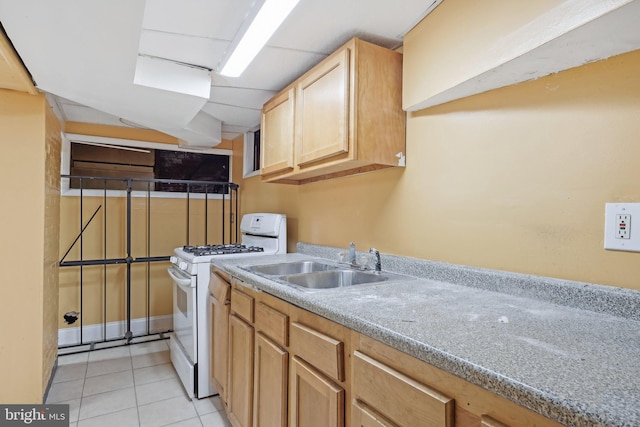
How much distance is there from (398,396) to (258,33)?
160 cm

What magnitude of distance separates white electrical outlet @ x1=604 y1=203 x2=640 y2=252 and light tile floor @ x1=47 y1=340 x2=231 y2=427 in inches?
84.0

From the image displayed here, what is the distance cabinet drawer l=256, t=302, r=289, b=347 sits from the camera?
136 centimetres

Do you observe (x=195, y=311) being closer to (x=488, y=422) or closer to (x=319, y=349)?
(x=319, y=349)

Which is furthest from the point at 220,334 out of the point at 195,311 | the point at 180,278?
the point at 180,278

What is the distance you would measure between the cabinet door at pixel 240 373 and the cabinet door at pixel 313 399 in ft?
1.38

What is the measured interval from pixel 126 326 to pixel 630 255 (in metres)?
3.92

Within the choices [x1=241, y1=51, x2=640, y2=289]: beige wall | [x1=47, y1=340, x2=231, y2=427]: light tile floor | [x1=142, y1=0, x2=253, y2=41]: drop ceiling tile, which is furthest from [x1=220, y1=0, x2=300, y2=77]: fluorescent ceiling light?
[x1=47, y1=340, x2=231, y2=427]: light tile floor

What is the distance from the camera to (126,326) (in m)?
3.42

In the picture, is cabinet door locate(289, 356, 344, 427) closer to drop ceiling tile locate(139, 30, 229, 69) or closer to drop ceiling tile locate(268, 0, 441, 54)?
drop ceiling tile locate(268, 0, 441, 54)

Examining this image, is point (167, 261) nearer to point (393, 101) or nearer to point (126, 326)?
point (126, 326)

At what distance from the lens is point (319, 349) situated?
1.14 m

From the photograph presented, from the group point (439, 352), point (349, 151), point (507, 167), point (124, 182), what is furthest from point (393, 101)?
point (124, 182)

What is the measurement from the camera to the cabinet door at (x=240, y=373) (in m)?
1.64

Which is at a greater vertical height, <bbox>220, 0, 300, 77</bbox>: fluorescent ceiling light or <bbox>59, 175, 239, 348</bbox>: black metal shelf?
<bbox>220, 0, 300, 77</bbox>: fluorescent ceiling light
